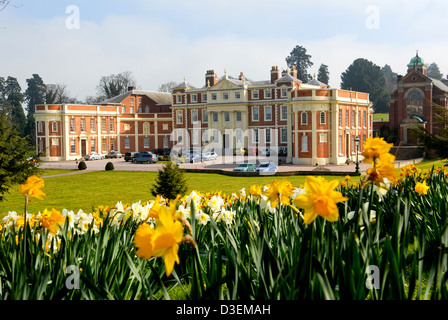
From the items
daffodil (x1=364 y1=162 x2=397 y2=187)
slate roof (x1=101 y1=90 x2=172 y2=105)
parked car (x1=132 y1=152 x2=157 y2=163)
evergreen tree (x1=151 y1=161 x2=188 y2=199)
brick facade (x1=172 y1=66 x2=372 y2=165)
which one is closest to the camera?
daffodil (x1=364 y1=162 x2=397 y2=187)

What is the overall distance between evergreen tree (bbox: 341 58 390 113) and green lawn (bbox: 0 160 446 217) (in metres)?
55.3

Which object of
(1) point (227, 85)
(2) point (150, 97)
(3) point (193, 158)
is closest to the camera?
(3) point (193, 158)

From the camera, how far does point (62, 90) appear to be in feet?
257

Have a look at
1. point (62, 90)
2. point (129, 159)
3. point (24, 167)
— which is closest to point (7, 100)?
point (62, 90)

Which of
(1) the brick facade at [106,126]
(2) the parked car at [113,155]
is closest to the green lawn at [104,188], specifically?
(1) the brick facade at [106,126]

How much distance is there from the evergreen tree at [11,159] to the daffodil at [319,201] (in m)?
15.2

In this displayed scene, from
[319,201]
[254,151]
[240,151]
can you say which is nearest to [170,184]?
[319,201]

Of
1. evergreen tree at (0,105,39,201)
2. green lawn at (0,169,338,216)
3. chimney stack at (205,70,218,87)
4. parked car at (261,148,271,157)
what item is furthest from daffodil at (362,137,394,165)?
chimney stack at (205,70,218,87)

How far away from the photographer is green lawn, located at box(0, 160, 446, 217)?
2194 centimetres

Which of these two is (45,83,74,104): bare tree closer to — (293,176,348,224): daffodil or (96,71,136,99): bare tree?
(96,71,136,99): bare tree

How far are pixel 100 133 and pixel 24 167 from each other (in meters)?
42.7

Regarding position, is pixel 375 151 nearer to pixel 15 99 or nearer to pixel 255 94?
pixel 255 94

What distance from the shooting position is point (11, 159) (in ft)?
54.2

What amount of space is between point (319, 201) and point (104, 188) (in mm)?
27402
